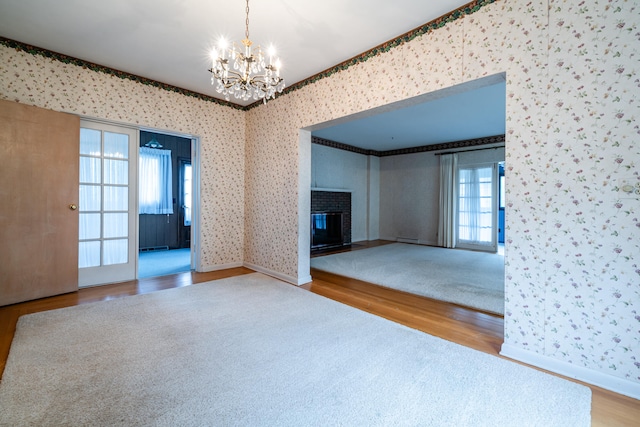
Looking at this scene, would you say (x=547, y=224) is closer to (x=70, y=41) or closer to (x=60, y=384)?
(x=60, y=384)

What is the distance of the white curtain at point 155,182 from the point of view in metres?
6.29

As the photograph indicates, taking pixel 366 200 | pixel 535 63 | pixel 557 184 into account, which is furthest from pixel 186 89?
pixel 366 200

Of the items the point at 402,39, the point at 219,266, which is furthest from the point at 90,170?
the point at 402,39

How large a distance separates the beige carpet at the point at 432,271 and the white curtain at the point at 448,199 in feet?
1.61

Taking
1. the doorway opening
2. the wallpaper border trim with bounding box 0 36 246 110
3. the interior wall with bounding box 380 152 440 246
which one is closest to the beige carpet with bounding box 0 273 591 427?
the wallpaper border trim with bounding box 0 36 246 110

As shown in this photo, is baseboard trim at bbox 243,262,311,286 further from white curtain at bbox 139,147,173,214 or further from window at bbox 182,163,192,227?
white curtain at bbox 139,147,173,214

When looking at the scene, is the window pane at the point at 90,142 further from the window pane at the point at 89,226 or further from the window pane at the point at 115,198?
the window pane at the point at 89,226

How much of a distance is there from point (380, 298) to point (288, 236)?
1507 mm

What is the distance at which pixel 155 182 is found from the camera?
6.43 metres

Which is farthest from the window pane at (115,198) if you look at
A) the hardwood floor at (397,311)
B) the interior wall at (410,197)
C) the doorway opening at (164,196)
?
the interior wall at (410,197)

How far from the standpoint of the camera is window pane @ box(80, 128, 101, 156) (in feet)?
11.6

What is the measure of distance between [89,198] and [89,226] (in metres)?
0.36

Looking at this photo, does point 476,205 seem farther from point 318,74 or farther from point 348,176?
point 318,74

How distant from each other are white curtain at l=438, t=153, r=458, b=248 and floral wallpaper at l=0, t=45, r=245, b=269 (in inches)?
198
